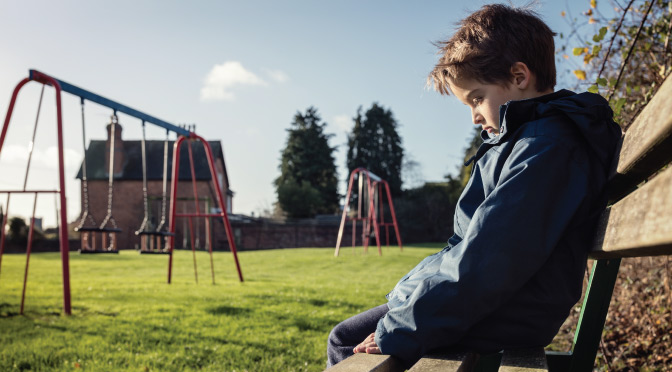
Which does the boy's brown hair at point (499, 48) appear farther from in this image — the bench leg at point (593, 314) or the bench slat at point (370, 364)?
the bench slat at point (370, 364)

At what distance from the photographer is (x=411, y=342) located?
55.9 inches

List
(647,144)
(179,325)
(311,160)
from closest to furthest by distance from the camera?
(647,144), (179,325), (311,160)

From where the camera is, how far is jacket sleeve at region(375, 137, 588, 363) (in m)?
1.31

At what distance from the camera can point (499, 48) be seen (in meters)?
1.80

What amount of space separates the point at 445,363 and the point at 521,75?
96 cm

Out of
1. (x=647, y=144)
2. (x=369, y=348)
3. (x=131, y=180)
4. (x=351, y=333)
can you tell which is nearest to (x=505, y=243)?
(x=647, y=144)

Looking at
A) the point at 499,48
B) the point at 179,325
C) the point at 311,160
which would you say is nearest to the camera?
the point at 499,48

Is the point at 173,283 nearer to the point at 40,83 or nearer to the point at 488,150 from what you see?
the point at 40,83

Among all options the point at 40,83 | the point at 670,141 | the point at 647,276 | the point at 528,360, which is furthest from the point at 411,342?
the point at 40,83

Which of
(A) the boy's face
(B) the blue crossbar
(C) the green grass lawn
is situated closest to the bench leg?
(A) the boy's face

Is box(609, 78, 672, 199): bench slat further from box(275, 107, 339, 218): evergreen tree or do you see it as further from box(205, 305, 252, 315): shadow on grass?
box(275, 107, 339, 218): evergreen tree

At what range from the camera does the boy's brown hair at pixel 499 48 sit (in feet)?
5.92

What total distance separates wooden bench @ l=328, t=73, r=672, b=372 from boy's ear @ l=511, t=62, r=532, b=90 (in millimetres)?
456

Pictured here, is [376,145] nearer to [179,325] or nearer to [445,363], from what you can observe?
[179,325]
